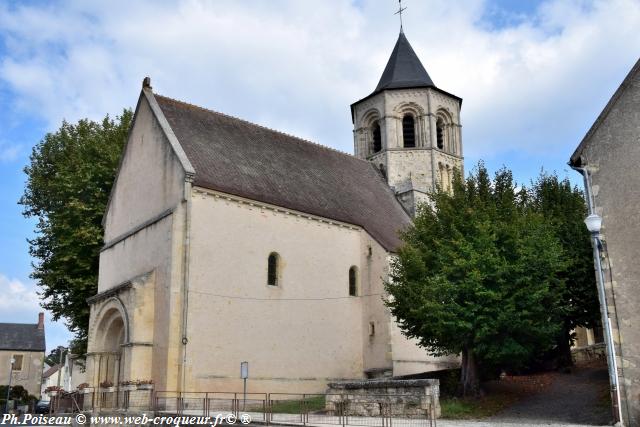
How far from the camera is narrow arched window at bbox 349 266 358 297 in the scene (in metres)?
27.8

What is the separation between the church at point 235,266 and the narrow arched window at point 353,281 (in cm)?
5

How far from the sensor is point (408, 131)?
3778 centimetres

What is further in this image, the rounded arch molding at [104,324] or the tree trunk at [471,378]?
the rounded arch molding at [104,324]

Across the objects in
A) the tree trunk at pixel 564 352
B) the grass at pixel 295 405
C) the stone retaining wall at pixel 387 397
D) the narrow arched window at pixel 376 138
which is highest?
the narrow arched window at pixel 376 138

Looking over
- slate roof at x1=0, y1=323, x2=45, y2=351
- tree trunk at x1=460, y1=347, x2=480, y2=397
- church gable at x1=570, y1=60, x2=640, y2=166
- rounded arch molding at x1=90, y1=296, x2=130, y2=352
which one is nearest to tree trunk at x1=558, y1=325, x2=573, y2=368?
tree trunk at x1=460, y1=347, x2=480, y2=397

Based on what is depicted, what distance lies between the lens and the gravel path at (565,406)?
51.9 feet

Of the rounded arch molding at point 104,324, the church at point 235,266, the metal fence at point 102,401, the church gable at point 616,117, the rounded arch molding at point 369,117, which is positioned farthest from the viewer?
the rounded arch molding at point 369,117

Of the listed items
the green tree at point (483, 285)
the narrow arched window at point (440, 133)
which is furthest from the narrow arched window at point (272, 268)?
the narrow arched window at point (440, 133)

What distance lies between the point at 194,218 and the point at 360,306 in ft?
28.8

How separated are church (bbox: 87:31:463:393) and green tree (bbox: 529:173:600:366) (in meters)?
6.70

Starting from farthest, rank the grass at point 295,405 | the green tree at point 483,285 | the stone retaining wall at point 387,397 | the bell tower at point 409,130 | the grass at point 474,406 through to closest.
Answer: the bell tower at point 409,130
the grass at point 295,405
the green tree at point 483,285
the grass at point 474,406
the stone retaining wall at point 387,397

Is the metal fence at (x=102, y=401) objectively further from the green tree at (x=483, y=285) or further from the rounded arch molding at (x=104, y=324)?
the green tree at (x=483, y=285)

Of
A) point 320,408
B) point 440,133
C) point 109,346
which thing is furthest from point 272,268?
point 440,133

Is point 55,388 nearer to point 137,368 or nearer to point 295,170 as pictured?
point 137,368
